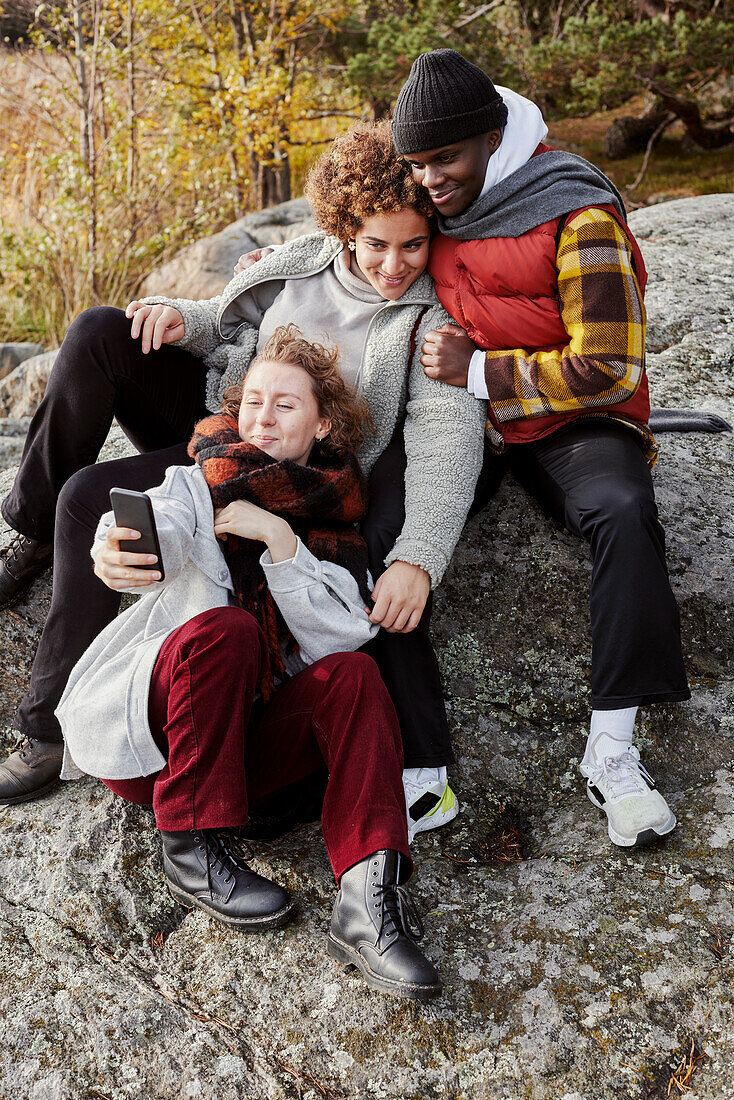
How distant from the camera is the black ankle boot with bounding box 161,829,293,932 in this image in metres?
1.86

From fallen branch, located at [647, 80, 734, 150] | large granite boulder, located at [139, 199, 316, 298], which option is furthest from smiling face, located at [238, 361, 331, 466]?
fallen branch, located at [647, 80, 734, 150]

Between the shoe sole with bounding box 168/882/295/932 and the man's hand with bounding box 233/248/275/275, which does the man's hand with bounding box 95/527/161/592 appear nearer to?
the shoe sole with bounding box 168/882/295/932

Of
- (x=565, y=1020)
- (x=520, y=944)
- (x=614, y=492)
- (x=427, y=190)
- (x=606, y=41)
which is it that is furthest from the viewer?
(x=606, y=41)

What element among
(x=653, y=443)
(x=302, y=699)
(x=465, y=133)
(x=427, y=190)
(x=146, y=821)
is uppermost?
(x=465, y=133)

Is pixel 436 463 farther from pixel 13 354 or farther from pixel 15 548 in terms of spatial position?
pixel 13 354

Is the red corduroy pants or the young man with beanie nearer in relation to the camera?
the red corduroy pants

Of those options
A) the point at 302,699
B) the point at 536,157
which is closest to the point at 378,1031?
the point at 302,699

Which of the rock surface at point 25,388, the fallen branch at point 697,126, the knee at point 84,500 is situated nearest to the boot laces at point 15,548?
the knee at point 84,500

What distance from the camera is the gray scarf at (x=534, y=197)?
7.59ft

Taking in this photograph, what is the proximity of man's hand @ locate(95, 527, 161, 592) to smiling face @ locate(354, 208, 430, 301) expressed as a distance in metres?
1.08

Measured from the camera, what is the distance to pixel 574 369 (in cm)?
225

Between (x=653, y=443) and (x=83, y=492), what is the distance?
60.6 inches

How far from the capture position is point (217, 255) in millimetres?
6660

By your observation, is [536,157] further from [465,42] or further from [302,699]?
[465,42]
